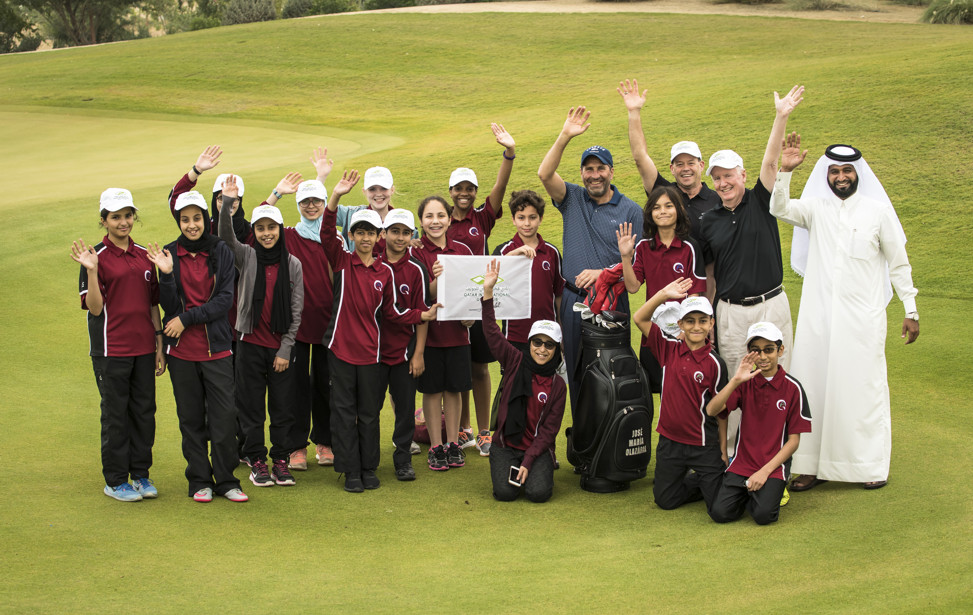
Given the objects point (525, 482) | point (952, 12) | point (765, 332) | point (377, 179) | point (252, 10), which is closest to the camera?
point (765, 332)

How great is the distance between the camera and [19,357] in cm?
955

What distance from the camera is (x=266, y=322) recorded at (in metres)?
6.84

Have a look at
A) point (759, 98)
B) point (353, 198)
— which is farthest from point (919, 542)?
point (759, 98)

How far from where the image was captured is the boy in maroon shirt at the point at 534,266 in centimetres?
724

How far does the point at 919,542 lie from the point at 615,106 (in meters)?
20.3

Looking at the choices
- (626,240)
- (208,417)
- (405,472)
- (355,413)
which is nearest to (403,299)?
(355,413)

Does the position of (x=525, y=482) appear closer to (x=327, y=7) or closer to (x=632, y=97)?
(x=632, y=97)

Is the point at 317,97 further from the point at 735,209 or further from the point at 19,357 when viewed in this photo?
the point at 735,209

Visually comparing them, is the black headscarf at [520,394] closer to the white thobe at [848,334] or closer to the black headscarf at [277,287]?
the black headscarf at [277,287]

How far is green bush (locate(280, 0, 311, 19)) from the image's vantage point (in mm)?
59531

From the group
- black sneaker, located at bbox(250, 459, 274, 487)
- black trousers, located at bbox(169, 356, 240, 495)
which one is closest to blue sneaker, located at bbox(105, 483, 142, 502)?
black trousers, located at bbox(169, 356, 240, 495)

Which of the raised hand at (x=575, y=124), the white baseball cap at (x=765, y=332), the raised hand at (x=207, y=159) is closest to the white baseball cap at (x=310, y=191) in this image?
the raised hand at (x=207, y=159)

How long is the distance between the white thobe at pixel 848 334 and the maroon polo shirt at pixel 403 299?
2.60 metres

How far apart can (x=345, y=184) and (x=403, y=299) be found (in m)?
0.97
